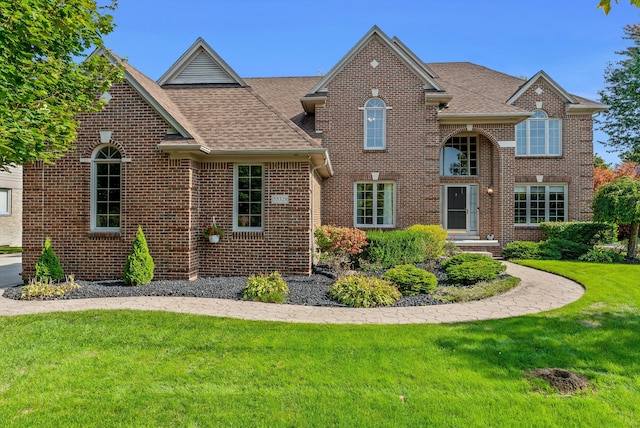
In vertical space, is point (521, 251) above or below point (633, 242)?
below

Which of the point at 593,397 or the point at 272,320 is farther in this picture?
the point at 272,320

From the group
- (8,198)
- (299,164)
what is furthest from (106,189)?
(8,198)

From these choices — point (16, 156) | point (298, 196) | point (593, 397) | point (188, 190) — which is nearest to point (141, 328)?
point (16, 156)

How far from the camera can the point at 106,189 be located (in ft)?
33.0

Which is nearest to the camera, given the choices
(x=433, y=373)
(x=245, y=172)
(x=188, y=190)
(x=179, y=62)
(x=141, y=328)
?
(x=433, y=373)

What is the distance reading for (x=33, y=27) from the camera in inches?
223

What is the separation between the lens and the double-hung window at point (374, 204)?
1564cm

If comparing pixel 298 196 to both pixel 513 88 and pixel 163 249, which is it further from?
pixel 513 88

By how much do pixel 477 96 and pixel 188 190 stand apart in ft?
44.3

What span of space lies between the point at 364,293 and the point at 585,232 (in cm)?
1226

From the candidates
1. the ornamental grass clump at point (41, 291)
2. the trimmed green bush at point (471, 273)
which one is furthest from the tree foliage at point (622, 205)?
the ornamental grass clump at point (41, 291)

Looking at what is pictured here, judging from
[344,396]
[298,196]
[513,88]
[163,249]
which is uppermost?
[513,88]

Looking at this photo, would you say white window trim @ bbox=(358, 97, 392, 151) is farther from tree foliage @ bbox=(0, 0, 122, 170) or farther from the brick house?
tree foliage @ bbox=(0, 0, 122, 170)

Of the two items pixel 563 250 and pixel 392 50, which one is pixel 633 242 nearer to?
pixel 563 250
